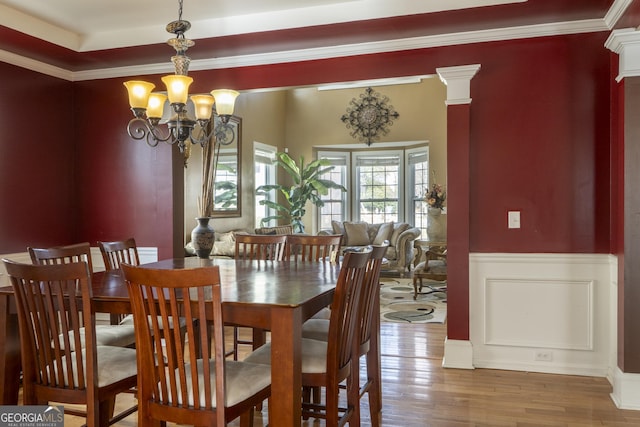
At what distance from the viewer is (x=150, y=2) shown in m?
3.63

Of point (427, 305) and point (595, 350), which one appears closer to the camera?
point (595, 350)

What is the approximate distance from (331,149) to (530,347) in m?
6.58

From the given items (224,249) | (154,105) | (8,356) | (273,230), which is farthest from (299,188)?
(8,356)

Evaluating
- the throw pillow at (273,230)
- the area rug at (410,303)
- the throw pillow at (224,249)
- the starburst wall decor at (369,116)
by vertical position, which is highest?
the starburst wall decor at (369,116)

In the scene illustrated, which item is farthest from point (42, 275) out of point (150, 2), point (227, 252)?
point (227, 252)

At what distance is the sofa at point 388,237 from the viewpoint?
841 centimetres

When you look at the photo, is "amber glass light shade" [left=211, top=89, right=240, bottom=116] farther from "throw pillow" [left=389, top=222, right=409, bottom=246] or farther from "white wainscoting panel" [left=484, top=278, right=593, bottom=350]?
"throw pillow" [left=389, top=222, right=409, bottom=246]

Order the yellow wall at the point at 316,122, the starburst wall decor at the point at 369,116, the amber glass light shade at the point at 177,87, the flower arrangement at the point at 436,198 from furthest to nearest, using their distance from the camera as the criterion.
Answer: the starburst wall decor at the point at 369,116 < the yellow wall at the point at 316,122 < the flower arrangement at the point at 436,198 < the amber glass light shade at the point at 177,87

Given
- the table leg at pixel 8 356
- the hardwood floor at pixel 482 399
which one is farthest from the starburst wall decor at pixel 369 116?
the table leg at pixel 8 356

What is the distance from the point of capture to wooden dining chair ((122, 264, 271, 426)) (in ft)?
5.87

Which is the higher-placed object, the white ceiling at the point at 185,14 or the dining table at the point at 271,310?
the white ceiling at the point at 185,14

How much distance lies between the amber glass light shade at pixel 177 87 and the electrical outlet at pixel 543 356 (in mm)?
3061

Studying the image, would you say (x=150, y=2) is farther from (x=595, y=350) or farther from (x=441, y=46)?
(x=595, y=350)

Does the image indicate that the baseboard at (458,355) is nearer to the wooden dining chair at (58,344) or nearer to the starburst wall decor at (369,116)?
the wooden dining chair at (58,344)
